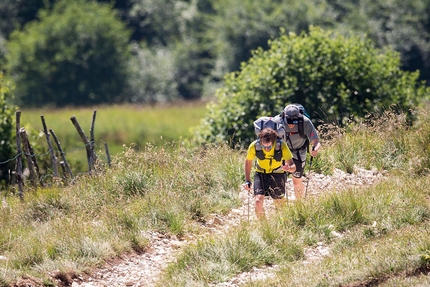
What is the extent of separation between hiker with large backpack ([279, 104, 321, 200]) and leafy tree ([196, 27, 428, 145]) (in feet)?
23.8

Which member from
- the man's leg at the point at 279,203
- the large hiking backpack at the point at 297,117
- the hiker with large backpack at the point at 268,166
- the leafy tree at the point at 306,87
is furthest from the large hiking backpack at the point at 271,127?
the leafy tree at the point at 306,87

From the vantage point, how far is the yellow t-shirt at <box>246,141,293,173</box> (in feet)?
29.1

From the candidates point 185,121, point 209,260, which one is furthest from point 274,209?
point 185,121

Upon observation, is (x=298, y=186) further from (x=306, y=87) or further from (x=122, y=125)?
(x=122, y=125)

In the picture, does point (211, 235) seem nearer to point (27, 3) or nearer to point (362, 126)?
point (362, 126)

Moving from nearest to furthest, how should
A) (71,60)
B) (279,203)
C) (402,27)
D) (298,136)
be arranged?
(279,203), (298,136), (402,27), (71,60)

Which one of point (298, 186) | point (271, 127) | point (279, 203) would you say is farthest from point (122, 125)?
point (271, 127)

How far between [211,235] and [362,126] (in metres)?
3.79

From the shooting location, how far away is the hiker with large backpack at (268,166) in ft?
28.6

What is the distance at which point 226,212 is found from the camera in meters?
9.99

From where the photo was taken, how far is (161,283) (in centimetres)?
784

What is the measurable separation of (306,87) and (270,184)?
8.89 meters

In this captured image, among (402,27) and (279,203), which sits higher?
(402,27)

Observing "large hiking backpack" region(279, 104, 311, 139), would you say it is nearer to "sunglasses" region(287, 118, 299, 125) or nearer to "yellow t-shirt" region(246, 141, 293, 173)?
"sunglasses" region(287, 118, 299, 125)
